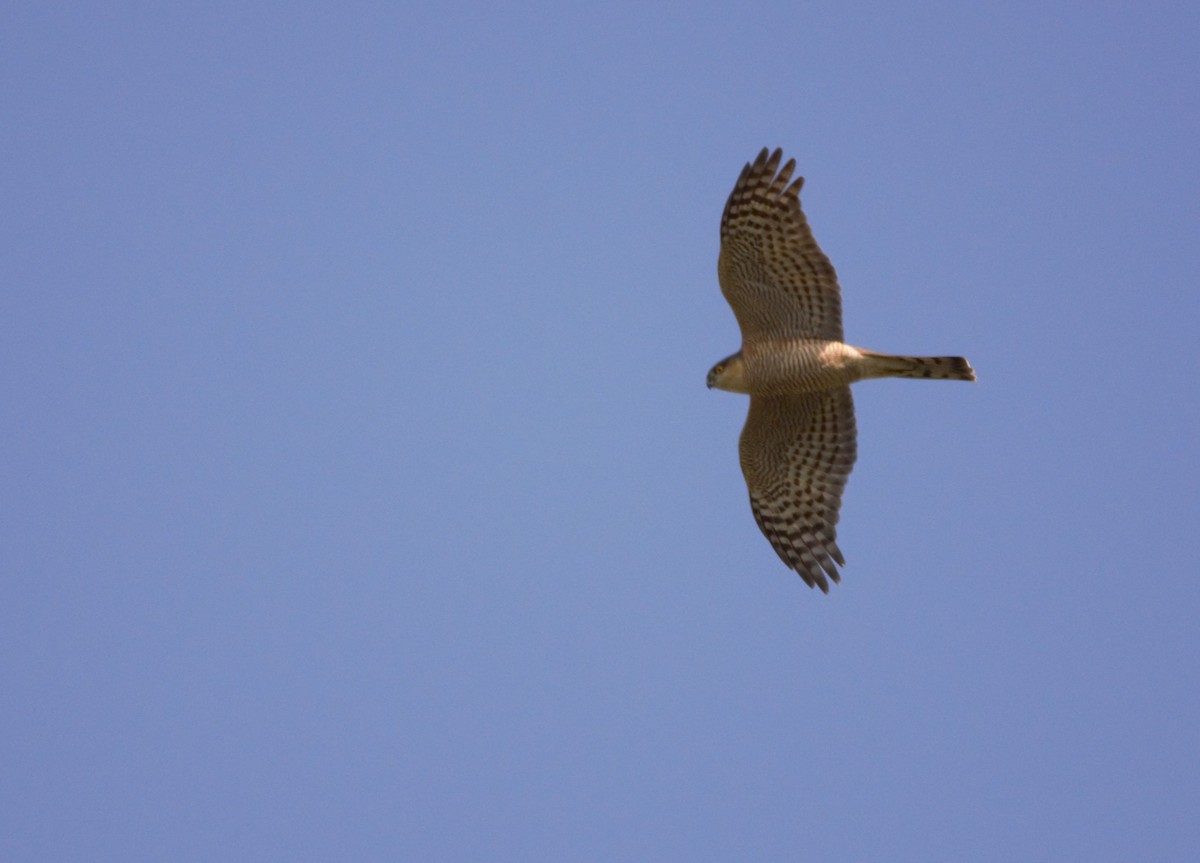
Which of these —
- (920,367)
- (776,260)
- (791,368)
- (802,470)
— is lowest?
(802,470)

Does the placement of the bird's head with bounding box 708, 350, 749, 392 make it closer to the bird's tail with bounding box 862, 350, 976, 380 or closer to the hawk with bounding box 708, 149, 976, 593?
the hawk with bounding box 708, 149, 976, 593

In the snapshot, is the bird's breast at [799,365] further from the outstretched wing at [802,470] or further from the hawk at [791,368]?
the outstretched wing at [802,470]

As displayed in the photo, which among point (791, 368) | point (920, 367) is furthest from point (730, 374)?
point (920, 367)

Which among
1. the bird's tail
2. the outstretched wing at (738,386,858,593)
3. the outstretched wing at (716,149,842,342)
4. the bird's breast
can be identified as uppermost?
the outstretched wing at (716,149,842,342)

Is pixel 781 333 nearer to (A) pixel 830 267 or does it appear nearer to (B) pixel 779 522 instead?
(A) pixel 830 267

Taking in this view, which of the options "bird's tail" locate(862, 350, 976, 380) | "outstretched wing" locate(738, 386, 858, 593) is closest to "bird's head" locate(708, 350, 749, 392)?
"outstretched wing" locate(738, 386, 858, 593)

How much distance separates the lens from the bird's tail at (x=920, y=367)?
1243cm

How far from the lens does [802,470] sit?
1377cm

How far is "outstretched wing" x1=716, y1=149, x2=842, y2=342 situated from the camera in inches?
489

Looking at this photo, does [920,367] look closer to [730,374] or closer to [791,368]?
[791,368]

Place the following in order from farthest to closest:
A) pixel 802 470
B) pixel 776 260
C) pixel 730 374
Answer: pixel 802 470 < pixel 730 374 < pixel 776 260

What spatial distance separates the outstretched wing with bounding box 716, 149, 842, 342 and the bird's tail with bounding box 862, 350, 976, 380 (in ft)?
1.41

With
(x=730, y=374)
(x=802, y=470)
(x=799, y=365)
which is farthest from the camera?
(x=802, y=470)

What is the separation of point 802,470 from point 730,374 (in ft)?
3.77
